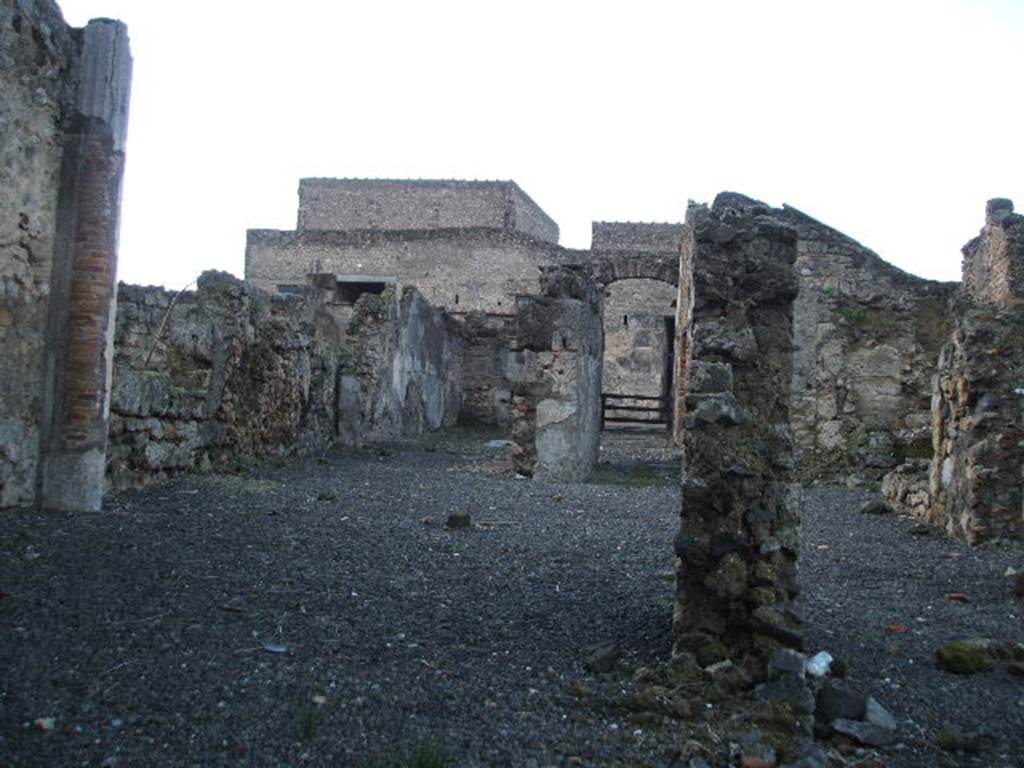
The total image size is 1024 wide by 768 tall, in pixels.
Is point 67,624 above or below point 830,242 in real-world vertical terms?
below

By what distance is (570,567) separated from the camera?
534 centimetres

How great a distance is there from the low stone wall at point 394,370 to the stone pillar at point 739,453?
979cm

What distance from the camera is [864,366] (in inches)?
483

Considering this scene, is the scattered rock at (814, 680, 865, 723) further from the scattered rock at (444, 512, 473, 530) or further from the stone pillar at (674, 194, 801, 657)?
the scattered rock at (444, 512, 473, 530)

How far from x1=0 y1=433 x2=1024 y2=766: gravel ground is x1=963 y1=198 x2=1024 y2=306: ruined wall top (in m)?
8.43

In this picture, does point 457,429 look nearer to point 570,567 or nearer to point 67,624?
point 570,567

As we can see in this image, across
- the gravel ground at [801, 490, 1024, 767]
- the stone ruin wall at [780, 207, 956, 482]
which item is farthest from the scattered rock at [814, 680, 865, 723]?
the stone ruin wall at [780, 207, 956, 482]

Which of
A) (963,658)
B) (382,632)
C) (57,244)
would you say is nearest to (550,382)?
(57,244)

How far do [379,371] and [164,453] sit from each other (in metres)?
7.21

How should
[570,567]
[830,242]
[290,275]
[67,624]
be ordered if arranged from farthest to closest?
[290,275]
[830,242]
[570,567]
[67,624]

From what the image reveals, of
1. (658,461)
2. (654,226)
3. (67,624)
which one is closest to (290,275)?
(654,226)

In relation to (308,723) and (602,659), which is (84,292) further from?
(602,659)

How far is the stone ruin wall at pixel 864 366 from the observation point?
1194 cm

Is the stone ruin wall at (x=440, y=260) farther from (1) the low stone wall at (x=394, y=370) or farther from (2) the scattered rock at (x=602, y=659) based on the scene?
(2) the scattered rock at (x=602, y=659)
